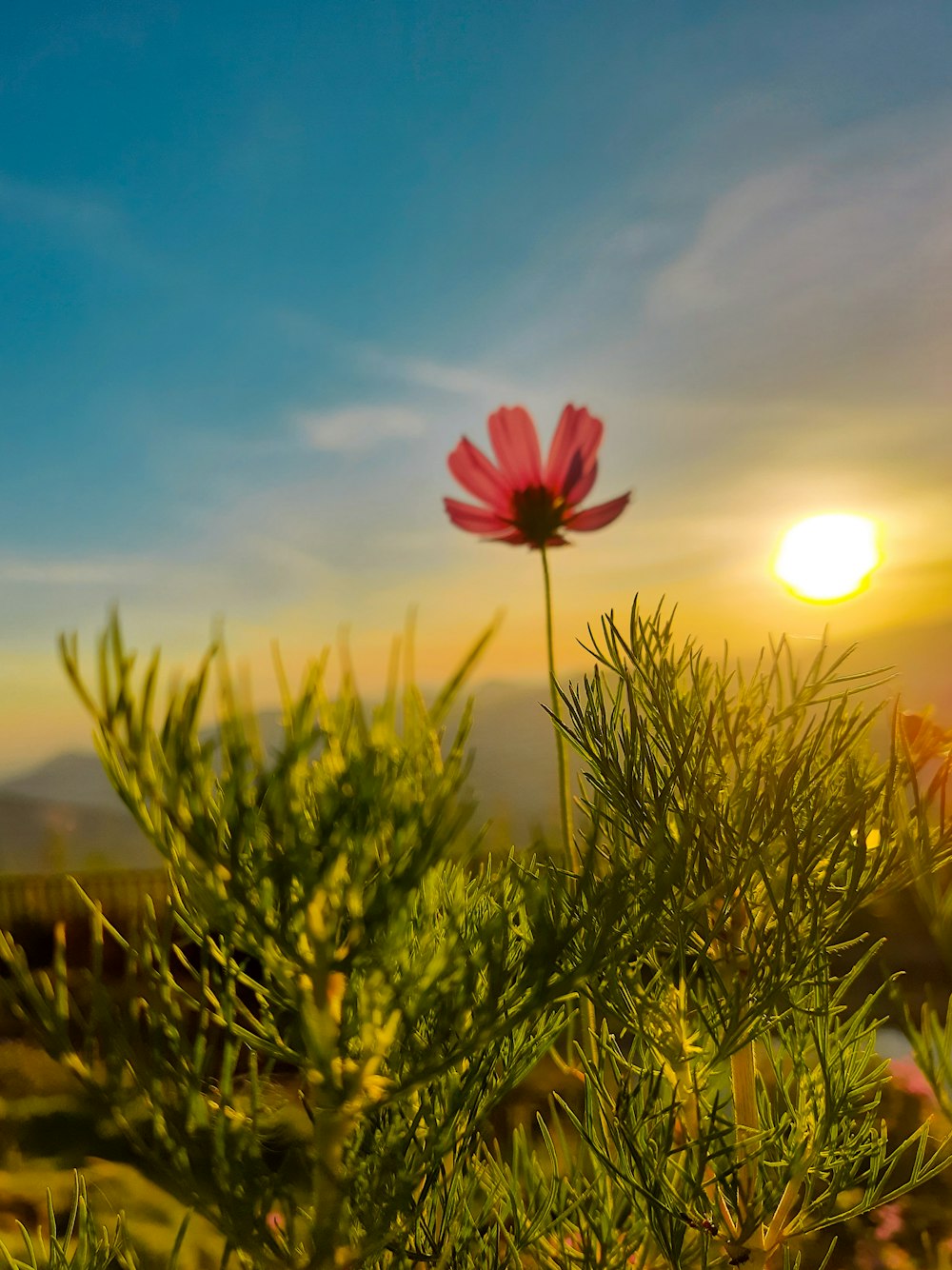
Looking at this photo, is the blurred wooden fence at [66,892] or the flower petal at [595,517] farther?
the blurred wooden fence at [66,892]

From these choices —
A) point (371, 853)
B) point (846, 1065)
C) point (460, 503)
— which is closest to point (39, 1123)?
point (460, 503)

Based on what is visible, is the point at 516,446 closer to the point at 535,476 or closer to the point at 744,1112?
the point at 535,476

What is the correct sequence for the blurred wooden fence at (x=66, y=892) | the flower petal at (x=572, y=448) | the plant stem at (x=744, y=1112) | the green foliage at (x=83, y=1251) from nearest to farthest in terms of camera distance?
the green foliage at (x=83, y=1251), the plant stem at (x=744, y=1112), the flower petal at (x=572, y=448), the blurred wooden fence at (x=66, y=892)

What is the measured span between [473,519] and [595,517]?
17cm

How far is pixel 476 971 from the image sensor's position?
1.92 feet

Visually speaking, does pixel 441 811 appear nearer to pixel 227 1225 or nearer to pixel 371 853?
pixel 371 853

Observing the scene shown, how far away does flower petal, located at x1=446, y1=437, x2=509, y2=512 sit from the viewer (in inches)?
52.2

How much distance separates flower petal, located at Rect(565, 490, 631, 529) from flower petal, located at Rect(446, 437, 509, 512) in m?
0.10

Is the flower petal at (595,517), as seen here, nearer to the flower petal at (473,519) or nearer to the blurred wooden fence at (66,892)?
the flower petal at (473,519)

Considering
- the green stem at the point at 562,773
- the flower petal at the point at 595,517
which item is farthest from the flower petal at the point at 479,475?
the green stem at the point at 562,773

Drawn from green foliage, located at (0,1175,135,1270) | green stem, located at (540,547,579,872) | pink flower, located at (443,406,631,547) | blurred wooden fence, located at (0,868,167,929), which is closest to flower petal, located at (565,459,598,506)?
pink flower, located at (443,406,631,547)

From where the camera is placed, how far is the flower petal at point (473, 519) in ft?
4.56

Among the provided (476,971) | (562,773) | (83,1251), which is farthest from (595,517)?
(83,1251)

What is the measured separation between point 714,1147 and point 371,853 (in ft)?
1.60
